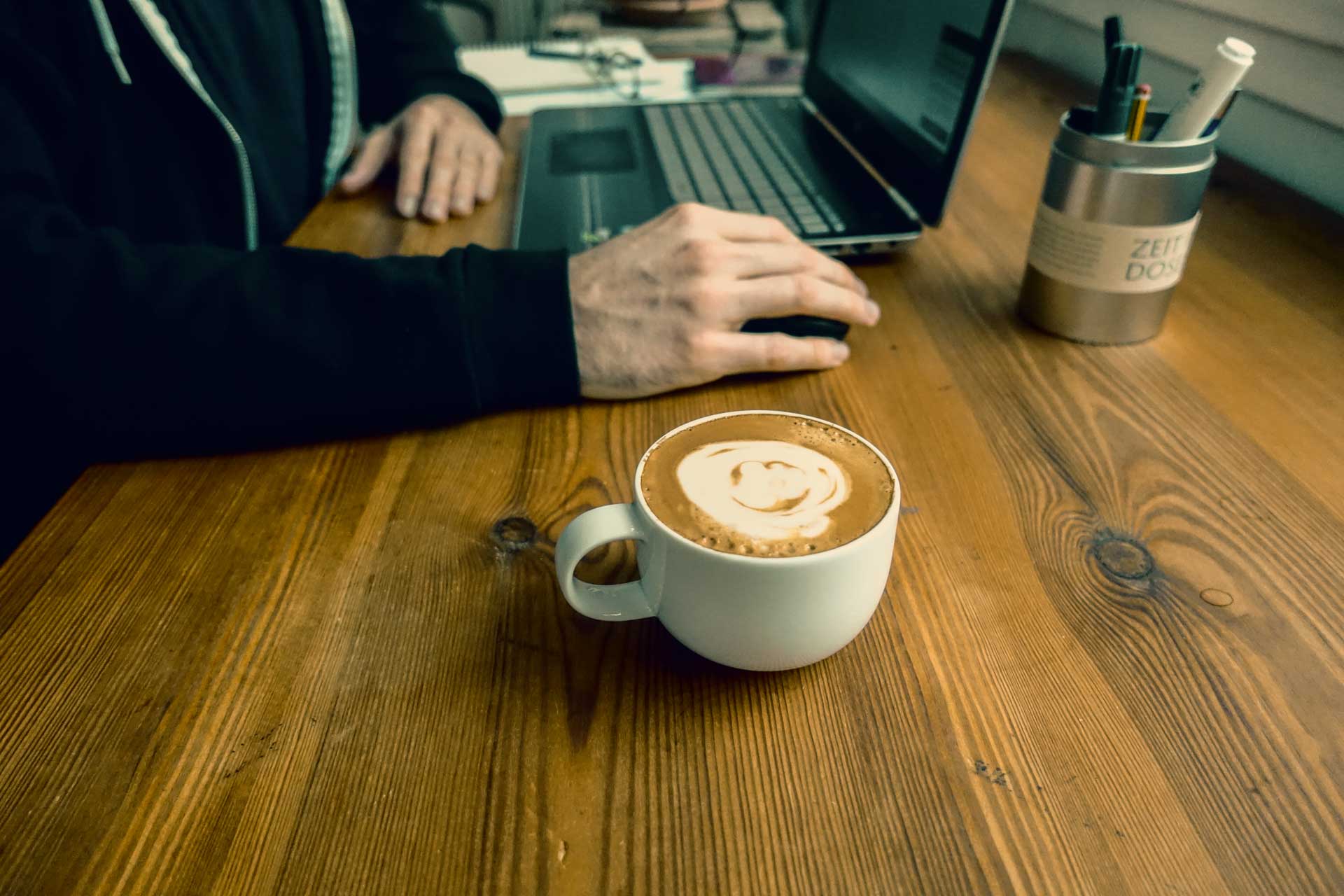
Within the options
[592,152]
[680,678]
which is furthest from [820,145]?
[680,678]

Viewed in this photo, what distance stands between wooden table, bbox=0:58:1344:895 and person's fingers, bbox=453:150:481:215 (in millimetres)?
382

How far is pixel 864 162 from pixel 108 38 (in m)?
0.74

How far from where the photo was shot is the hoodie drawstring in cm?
70

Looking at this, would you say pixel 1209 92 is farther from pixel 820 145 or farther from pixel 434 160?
pixel 434 160

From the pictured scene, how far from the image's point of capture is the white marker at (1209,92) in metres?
0.52

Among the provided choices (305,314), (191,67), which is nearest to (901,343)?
(305,314)

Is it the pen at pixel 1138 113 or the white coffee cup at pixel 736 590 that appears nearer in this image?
the white coffee cup at pixel 736 590

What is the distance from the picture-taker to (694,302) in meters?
0.59

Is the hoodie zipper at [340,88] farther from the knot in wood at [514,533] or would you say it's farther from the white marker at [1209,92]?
the white marker at [1209,92]

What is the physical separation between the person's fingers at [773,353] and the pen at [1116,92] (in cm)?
23

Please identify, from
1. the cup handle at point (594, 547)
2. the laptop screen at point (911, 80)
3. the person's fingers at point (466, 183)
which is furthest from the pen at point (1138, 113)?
the person's fingers at point (466, 183)

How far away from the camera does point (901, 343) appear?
2.14 feet

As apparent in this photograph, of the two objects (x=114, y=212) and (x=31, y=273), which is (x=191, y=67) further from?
(x=31, y=273)

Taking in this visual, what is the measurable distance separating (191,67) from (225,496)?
52 cm
